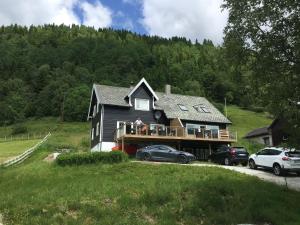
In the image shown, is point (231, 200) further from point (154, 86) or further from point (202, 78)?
point (202, 78)

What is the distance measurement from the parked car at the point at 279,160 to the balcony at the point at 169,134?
11831 millimetres

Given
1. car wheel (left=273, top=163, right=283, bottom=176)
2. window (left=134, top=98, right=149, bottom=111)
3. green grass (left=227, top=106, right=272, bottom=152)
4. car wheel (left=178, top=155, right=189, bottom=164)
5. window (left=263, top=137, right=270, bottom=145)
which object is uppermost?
green grass (left=227, top=106, right=272, bottom=152)

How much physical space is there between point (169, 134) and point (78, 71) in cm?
8893

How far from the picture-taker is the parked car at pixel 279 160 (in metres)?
29.8

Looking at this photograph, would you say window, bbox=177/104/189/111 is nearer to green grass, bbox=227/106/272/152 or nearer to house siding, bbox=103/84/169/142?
house siding, bbox=103/84/169/142

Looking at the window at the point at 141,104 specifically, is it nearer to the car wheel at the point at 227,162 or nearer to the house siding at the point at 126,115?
the house siding at the point at 126,115

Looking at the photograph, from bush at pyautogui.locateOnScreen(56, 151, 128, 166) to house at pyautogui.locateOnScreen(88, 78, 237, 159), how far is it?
350 inches

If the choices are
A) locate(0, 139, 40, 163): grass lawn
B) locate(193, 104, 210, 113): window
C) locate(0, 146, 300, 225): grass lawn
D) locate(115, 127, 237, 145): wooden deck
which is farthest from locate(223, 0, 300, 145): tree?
locate(0, 139, 40, 163): grass lawn

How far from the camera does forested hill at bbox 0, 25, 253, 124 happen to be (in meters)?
118

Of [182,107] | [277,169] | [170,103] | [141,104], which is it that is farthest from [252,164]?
[170,103]

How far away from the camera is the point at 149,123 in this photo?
46.6 meters

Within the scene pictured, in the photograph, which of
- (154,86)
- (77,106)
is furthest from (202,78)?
(77,106)

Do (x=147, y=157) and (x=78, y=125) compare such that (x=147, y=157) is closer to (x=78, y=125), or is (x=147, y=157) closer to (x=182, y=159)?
(x=182, y=159)

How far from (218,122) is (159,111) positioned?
6843mm
